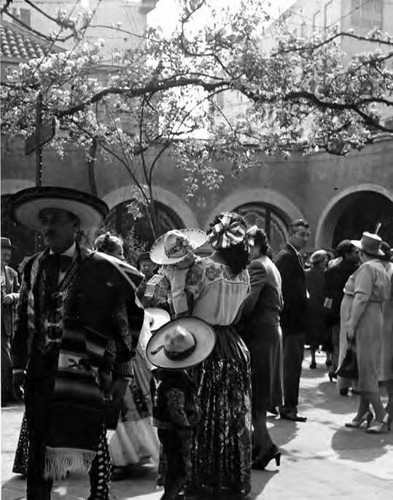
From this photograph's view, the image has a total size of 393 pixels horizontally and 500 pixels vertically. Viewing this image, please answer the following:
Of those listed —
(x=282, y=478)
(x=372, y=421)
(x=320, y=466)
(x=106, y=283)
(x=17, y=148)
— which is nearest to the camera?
(x=106, y=283)

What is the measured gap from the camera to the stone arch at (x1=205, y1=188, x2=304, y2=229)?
23.5m

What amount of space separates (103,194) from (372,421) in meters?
14.9

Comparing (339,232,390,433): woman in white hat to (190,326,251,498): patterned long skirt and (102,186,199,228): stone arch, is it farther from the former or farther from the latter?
(102,186,199,228): stone arch

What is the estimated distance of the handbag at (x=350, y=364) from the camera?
8.56 metres

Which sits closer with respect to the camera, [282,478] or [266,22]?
[282,478]

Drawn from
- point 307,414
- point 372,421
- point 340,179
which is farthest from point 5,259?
point 340,179

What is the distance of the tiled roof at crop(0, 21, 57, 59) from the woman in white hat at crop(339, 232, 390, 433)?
18506mm

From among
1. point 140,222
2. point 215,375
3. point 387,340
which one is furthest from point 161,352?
point 140,222

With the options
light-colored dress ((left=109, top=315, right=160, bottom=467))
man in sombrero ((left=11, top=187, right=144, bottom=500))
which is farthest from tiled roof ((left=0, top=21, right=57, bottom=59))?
man in sombrero ((left=11, top=187, right=144, bottom=500))

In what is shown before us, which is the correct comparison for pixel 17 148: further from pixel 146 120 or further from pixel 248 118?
pixel 248 118

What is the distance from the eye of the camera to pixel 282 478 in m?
6.32

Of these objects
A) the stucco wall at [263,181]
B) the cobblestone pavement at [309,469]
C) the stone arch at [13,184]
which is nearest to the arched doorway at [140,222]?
the stucco wall at [263,181]

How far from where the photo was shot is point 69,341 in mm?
4234

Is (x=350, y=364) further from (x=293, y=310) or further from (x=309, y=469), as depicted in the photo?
(x=309, y=469)
